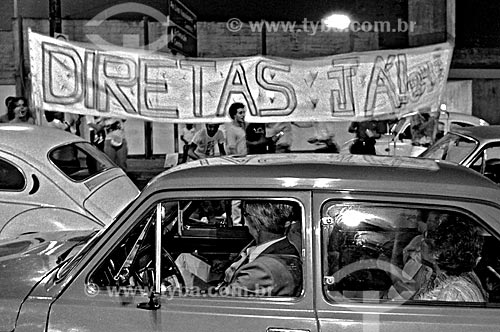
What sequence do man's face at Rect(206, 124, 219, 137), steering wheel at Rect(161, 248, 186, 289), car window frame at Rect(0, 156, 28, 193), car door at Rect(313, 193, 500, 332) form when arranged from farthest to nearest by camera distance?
man's face at Rect(206, 124, 219, 137) < car window frame at Rect(0, 156, 28, 193) < steering wheel at Rect(161, 248, 186, 289) < car door at Rect(313, 193, 500, 332)

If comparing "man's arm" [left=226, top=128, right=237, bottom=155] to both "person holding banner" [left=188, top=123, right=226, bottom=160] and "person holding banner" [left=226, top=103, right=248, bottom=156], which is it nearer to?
"person holding banner" [left=226, top=103, right=248, bottom=156]

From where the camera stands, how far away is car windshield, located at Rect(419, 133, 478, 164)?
661cm

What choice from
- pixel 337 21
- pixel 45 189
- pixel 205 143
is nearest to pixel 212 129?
pixel 205 143

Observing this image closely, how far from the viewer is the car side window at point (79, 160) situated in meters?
6.61

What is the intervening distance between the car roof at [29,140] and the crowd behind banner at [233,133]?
2374 millimetres

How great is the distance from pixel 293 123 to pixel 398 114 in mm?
1512

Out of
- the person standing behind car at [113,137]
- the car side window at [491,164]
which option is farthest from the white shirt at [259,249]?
the person standing behind car at [113,137]

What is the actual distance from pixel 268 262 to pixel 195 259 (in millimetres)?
475

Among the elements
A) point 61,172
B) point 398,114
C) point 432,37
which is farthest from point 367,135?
point 61,172

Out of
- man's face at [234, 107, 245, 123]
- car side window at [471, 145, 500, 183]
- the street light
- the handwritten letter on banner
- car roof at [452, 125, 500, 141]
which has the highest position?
the street light

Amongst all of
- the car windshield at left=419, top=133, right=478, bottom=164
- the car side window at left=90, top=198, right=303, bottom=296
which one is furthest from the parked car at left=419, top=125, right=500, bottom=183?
the car side window at left=90, top=198, right=303, bottom=296

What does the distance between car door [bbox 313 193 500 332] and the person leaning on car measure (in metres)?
0.15

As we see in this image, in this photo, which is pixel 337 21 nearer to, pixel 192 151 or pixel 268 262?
pixel 192 151

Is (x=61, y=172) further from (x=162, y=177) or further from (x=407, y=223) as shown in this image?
(x=407, y=223)
